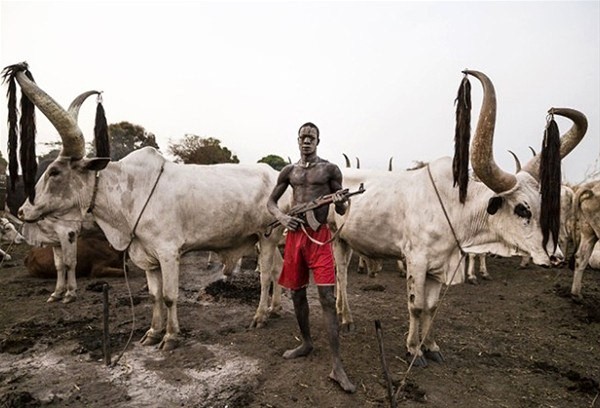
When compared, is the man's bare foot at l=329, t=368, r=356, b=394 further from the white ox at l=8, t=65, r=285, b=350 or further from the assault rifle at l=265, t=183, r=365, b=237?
the white ox at l=8, t=65, r=285, b=350

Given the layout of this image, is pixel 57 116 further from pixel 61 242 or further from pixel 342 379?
pixel 342 379

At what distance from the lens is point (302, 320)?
4.13m

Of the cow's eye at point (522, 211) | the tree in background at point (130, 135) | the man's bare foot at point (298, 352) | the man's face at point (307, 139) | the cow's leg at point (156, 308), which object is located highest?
the tree in background at point (130, 135)

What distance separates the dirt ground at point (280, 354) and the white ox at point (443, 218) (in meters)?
0.59

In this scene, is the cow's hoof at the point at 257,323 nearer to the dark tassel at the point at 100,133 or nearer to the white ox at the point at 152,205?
the white ox at the point at 152,205

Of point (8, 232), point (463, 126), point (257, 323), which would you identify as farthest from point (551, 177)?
point (8, 232)

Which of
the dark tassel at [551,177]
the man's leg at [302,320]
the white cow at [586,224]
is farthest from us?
the white cow at [586,224]

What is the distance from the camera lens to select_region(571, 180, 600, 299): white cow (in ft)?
22.3

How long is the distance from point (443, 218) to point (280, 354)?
7.77 ft

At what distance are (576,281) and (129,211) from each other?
757 cm

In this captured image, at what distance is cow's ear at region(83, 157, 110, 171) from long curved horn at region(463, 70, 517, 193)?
3927 mm

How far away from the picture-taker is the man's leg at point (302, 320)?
4.05 meters

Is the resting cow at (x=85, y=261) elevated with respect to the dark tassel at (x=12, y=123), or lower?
lower

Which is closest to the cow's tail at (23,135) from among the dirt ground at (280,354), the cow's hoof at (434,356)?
the dirt ground at (280,354)
